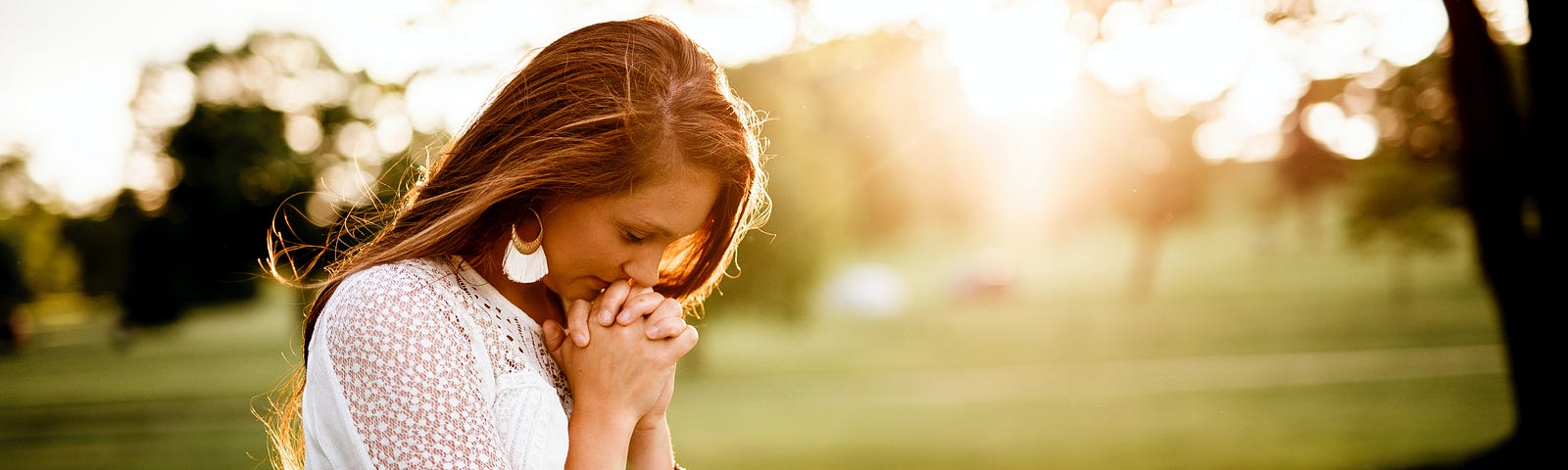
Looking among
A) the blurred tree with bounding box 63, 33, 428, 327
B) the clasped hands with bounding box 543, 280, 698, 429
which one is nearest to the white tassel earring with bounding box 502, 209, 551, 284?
the clasped hands with bounding box 543, 280, 698, 429

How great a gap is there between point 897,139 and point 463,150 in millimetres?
25080

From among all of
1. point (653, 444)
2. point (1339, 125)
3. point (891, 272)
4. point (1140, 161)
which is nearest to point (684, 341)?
point (653, 444)

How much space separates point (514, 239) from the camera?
2.12m

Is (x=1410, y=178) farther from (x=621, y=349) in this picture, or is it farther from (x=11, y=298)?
(x=11, y=298)

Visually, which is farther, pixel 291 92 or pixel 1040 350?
pixel 1040 350

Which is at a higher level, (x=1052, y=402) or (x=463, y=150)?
(x=463, y=150)

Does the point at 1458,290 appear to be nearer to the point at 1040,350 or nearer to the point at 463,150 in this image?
the point at 1040,350

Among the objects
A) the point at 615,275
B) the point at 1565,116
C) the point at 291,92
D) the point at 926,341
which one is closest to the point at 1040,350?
the point at 926,341

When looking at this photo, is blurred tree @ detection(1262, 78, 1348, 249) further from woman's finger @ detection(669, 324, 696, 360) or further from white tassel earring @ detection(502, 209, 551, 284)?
white tassel earring @ detection(502, 209, 551, 284)

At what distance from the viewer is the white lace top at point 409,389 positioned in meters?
1.68

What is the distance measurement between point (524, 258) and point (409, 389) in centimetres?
49

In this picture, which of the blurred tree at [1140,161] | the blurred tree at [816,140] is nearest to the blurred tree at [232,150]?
the blurred tree at [816,140]

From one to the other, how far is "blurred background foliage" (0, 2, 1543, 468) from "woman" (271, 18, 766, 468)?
0.50 metres

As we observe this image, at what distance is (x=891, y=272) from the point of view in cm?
5684
